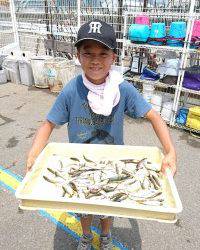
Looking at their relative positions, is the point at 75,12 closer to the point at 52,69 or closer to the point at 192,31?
the point at 52,69

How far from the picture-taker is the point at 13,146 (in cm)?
584

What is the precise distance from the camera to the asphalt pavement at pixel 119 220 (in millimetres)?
3414

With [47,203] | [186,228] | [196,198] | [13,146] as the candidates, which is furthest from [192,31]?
[47,203]

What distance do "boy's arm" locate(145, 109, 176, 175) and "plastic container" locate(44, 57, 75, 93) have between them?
22.5 ft

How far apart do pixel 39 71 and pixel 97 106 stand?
24.5 feet

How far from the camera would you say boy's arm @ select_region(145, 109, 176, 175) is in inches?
93.0

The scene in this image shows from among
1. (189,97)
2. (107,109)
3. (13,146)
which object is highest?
(107,109)

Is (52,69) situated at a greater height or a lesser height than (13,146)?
greater

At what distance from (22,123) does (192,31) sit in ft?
15.3

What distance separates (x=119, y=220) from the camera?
377 cm

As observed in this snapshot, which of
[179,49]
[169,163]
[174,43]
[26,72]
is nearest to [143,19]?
[174,43]

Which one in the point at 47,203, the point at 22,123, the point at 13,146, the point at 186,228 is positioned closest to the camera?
the point at 47,203

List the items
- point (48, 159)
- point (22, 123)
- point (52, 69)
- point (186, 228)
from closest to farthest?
point (48, 159) → point (186, 228) → point (22, 123) → point (52, 69)

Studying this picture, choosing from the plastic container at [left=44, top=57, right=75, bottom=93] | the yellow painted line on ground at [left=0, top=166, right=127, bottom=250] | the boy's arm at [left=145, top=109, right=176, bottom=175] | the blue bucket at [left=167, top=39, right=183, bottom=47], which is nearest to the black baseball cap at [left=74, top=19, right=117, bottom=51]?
the boy's arm at [left=145, top=109, right=176, bottom=175]
